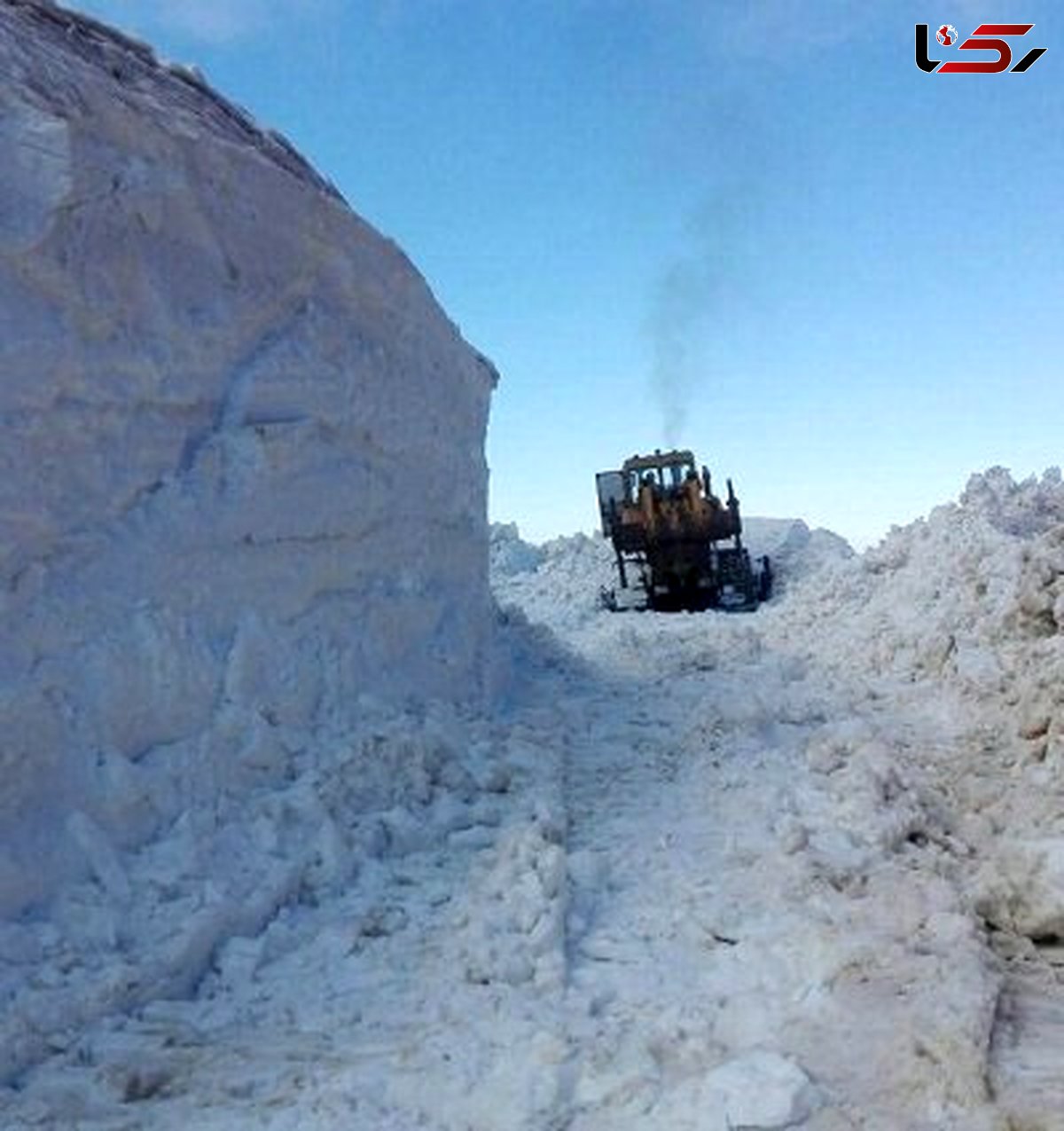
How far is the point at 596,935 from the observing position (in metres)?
4.78

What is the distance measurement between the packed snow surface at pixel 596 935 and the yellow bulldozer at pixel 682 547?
1134 cm

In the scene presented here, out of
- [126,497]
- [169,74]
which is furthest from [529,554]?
[126,497]

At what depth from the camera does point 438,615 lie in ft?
25.2

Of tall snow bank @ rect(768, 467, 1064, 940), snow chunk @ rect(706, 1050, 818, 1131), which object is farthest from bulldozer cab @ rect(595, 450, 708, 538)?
snow chunk @ rect(706, 1050, 818, 1131)

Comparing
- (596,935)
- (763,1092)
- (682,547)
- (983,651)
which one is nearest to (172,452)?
(596,935)

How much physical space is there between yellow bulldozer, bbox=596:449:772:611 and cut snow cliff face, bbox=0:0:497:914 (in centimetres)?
1244

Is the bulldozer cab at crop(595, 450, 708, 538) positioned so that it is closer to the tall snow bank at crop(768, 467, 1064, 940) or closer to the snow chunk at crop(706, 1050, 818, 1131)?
the tall snow bank at crop(768, 467, 1064, 940)

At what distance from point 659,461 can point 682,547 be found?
78.2 inches

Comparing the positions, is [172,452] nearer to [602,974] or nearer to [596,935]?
[596,935]

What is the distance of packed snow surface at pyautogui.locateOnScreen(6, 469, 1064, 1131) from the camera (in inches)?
140

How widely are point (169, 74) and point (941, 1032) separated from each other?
6340 millimetres

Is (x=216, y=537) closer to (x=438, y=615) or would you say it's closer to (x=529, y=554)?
(x=438, y=615)

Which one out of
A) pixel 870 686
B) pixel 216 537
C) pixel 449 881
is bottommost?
pixel 449 881

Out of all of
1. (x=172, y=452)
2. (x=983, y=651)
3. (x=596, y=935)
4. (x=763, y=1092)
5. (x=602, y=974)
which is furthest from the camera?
(x=983, y=651)
